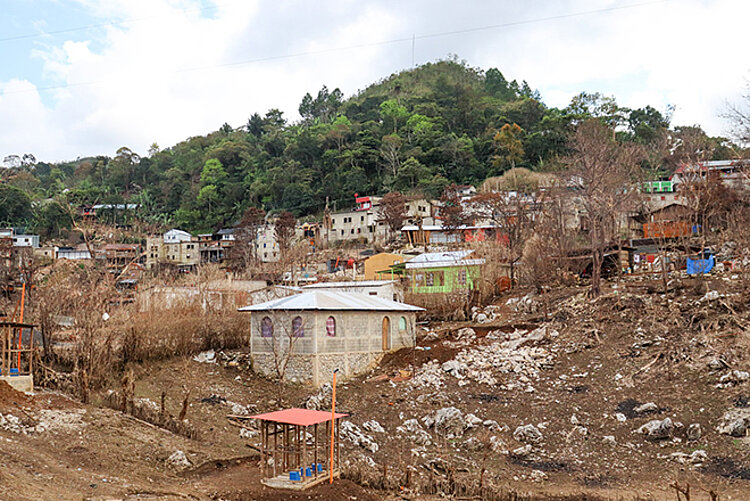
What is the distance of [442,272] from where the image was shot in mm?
34156

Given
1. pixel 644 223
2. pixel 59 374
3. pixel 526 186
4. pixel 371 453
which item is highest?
pixel 526 186

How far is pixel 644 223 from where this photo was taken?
41.6 meters

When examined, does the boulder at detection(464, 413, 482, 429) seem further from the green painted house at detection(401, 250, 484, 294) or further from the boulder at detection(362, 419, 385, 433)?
the green painted house at detection(401, 250, 484, 294)

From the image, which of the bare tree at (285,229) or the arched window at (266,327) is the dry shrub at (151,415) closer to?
the arched window at (266,327)

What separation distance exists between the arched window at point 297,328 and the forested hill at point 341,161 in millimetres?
41323

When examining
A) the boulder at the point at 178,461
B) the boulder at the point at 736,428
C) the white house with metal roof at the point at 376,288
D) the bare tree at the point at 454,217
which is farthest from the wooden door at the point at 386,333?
the bare tree at the point at 454,217

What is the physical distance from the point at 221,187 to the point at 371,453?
6598 centimetres

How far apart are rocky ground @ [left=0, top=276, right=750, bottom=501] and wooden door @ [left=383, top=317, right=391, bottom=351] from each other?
70cm

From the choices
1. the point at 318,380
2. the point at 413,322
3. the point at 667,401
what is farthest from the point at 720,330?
the point at 318,380

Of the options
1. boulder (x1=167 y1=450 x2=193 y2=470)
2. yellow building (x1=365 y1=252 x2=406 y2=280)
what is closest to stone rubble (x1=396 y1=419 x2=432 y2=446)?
boulder (x1=167 y1=450 x2=193 y2=470)

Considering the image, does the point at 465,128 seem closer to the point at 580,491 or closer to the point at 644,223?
the point at 644,223

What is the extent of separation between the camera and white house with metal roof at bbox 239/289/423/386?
20875 mm

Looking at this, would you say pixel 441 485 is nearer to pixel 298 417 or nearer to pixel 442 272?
pixel 298 417

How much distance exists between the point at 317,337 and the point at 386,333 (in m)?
3.19
